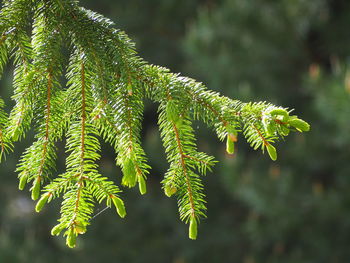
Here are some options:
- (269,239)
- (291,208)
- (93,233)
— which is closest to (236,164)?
(291,208)

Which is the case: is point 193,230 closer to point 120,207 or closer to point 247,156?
point 120,207

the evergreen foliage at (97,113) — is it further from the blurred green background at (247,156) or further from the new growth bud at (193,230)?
the blurred green background at (247,156)

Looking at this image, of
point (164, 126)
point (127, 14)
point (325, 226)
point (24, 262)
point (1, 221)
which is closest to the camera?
point (164, 126)

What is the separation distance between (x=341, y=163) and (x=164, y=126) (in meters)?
2.57

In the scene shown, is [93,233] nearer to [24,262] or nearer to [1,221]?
[24,262]

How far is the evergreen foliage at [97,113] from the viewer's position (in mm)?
554

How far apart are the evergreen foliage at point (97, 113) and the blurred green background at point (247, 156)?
6.24ft

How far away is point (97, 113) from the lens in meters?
0.58

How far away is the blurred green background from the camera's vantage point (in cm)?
270

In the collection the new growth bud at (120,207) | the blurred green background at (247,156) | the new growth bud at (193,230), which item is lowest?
the new growth bud at (193,230)

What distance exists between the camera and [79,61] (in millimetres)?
633

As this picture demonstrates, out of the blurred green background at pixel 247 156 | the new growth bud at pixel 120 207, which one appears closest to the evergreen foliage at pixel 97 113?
the new growth bud at pixel 120 207

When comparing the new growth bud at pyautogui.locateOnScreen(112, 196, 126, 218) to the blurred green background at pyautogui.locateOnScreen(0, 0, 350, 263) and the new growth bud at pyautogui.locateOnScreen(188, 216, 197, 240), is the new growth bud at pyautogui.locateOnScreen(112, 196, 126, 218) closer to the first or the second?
the new growth bud at pyautogui.locateOnScreen(188, 216, 197, 240)

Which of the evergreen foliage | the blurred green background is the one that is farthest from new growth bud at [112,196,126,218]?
the blurred green background
